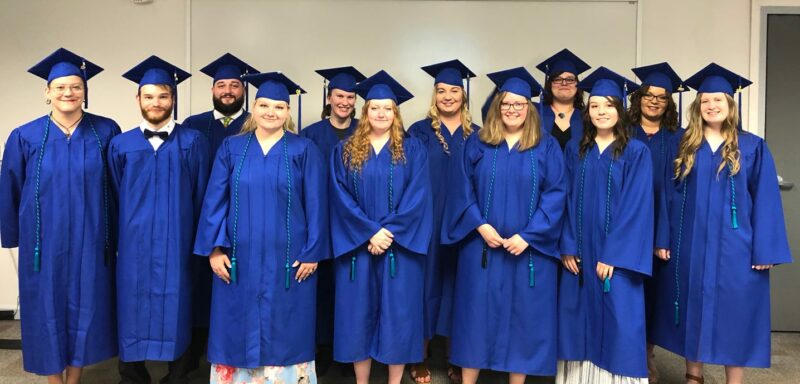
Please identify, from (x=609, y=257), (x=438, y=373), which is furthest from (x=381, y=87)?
(x=438, y=373)

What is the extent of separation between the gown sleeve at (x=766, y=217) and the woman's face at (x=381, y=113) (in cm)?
188

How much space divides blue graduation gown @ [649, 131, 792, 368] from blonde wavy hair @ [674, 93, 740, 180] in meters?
0.03

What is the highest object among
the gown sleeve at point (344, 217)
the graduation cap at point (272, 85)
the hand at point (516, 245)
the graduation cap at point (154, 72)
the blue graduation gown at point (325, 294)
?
the graduation cap at point (154, 72)

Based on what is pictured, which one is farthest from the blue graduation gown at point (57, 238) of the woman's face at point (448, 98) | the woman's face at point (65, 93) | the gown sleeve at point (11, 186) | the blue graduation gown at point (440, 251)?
the woman's face at point (448, 98)

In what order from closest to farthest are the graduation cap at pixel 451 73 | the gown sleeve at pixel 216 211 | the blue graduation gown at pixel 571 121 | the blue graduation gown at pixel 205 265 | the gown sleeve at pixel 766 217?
the gown sleeve at pixel 216 211
the gown sleeve at pixel 766 217
the blue graduation gown at pixel 205 265
the graduation cap at pixel 451 73
the blue graduation gown at pixel 571 121

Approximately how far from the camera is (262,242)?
2.73 meters

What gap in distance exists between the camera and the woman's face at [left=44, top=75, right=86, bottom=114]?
9.14 ft

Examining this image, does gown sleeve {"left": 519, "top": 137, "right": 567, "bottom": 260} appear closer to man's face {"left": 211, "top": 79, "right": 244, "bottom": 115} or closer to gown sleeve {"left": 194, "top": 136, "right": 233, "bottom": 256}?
gown sleeve {"left": 194, "top": 136, "right": 233, "bottom": 256}

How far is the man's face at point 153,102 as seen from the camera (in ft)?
9.41

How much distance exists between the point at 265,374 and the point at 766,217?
2.65 metres

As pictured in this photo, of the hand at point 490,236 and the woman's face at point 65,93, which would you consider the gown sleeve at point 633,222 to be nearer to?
the hand at point 490,236

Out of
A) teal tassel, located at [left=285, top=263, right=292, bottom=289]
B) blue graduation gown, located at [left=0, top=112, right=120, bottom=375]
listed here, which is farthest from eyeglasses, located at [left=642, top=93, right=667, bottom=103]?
blue graduation gown, located at [left=0, top=112, right=120, bottom=375]

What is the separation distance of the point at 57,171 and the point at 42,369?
0.99 metres

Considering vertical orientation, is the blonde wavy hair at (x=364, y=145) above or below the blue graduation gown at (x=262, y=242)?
above
